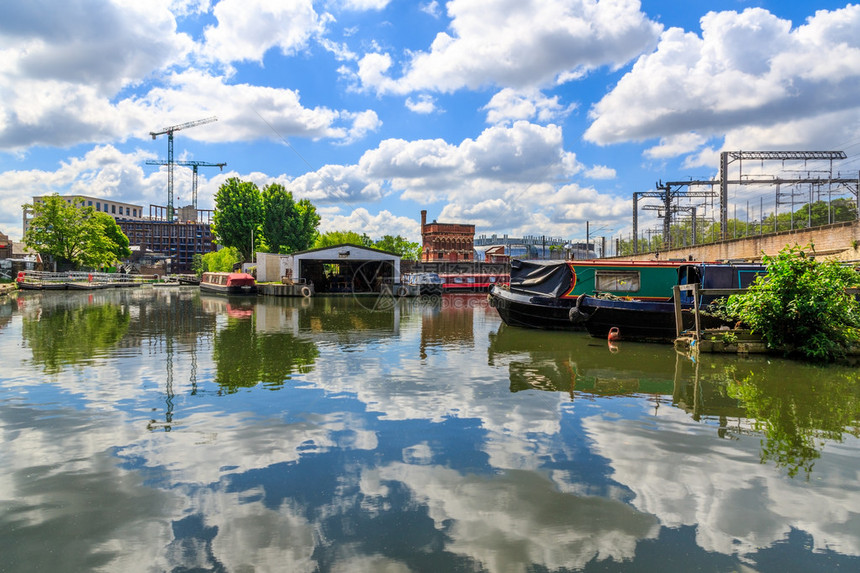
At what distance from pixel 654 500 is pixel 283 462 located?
362 centimetres

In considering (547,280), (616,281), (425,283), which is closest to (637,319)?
(616,281)

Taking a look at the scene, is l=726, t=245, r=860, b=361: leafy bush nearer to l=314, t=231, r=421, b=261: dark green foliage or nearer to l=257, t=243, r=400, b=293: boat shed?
l=257, t=243, r=400, b=293: boat shed

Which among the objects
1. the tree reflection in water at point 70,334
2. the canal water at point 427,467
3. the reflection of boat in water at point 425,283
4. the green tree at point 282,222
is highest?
the green tree at point 282,222

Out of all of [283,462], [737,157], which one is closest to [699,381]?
[283,462]

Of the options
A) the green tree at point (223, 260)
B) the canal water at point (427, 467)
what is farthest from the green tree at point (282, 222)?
the canal water at point (427, 467)

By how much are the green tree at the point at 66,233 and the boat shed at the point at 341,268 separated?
22.2m

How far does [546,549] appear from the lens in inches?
153

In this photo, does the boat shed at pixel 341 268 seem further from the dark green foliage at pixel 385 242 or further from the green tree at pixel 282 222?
the dark green foliage at pixel 385 242

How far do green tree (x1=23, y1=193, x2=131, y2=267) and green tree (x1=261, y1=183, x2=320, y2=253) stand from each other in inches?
682

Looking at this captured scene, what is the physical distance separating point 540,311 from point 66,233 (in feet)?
176

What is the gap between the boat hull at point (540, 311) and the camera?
17.6 m

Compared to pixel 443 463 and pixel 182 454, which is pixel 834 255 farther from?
pixel 182 454

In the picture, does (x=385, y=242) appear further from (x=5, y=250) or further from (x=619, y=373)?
(x=619, y=373)

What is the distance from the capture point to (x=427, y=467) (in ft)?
17.6
